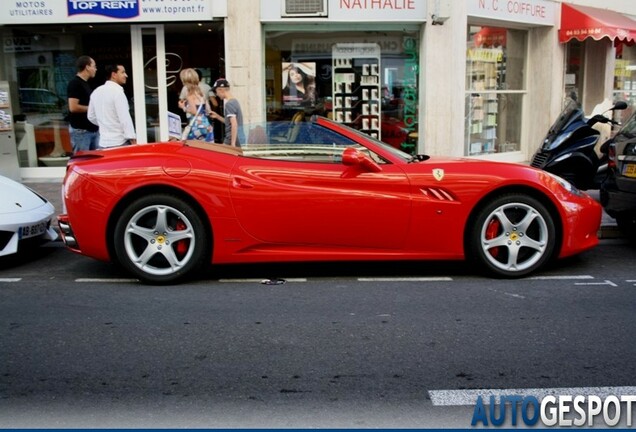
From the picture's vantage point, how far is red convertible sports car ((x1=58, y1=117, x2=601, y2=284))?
557cm

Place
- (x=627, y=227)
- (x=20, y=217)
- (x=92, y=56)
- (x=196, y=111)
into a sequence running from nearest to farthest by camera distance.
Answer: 1. (x=20, y=217)
2. (x=627, y=227)
3. (x=196, y=111)
4. (x=92, y=56)

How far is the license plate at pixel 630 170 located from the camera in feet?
22.2

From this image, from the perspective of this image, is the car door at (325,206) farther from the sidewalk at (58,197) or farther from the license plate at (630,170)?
the sidewalk at (58,197)

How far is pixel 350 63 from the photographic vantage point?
12344mm

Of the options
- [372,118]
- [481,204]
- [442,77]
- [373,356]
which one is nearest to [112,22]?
[372,118]

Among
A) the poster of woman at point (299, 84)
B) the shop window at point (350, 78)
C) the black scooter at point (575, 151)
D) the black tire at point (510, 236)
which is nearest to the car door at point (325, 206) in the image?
the black tire at point (510, 236)

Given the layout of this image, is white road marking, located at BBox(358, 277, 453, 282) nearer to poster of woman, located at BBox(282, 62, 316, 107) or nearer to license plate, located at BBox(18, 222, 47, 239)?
license plate, located at BBox(18, 222, 47, 239)

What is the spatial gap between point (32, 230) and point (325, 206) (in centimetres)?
290

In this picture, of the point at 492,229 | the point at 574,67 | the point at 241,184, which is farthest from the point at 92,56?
the point at 574,67

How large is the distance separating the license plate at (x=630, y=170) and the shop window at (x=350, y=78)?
588 cm

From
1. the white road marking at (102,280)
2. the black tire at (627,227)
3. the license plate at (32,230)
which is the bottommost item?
the white road marking at (102,280)

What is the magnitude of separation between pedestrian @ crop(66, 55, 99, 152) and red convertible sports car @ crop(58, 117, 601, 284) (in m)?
3.09

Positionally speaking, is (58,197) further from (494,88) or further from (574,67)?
(574,67)

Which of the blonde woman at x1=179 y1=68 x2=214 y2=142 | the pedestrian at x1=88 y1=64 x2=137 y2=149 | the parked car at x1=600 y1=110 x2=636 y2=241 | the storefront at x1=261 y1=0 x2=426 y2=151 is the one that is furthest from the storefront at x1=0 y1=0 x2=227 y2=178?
the parked car at x1=600 y1=110 x2=636 y2=241
